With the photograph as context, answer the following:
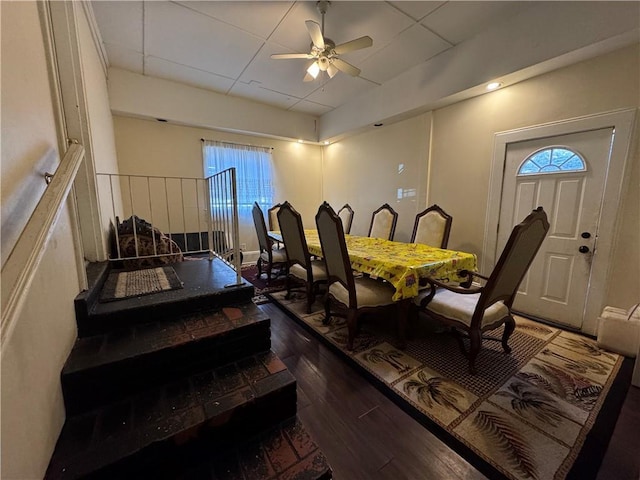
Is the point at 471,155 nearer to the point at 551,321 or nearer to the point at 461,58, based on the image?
the point at 461,58

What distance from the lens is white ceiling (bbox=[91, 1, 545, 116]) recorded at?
2.31 m

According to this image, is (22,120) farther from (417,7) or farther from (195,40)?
(417,7)

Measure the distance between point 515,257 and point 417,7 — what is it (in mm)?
2385

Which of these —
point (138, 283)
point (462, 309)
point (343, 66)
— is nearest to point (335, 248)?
point (462, 309)

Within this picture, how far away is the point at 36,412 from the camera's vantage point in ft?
2.67

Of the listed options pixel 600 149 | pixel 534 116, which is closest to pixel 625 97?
pixel 600 149

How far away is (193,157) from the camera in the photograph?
427 centimetres

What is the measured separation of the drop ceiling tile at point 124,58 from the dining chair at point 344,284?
10.3 feet

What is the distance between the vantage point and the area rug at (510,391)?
48.2 inches

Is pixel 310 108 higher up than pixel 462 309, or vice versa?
pixel 310 108

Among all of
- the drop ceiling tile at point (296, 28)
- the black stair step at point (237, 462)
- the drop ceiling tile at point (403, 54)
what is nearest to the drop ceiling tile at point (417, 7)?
the drop ceiling tile at point (403, 54)

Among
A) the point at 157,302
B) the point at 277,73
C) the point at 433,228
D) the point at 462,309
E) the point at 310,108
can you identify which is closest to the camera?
the point at 157,302

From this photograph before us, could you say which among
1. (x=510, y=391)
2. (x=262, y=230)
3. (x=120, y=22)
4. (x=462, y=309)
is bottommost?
(x=510, y=391)

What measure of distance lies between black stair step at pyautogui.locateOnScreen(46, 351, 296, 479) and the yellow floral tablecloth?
105 centimetres
